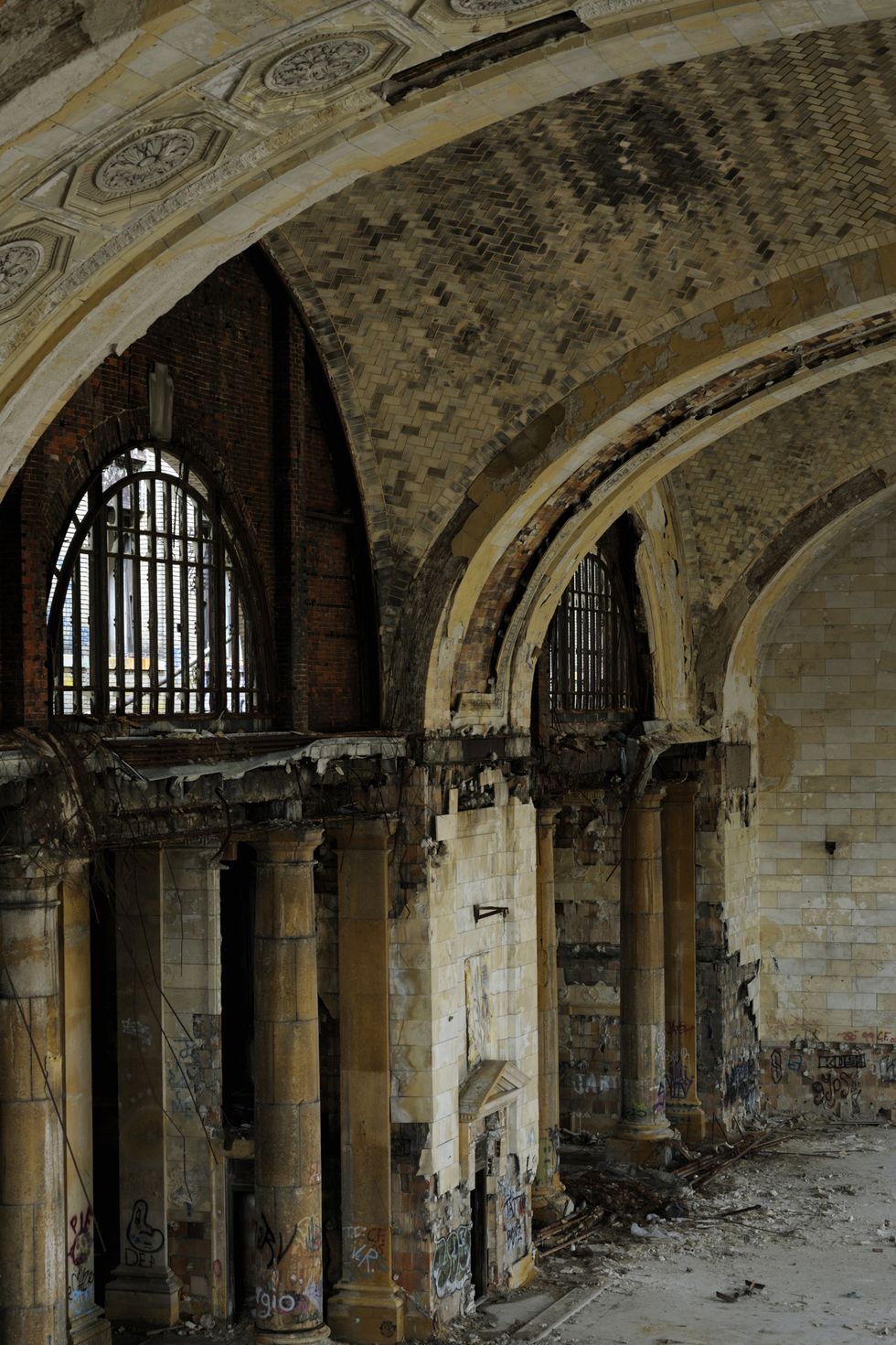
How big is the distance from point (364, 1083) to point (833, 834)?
12.3m

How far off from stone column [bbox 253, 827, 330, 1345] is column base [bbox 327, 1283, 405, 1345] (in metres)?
0.81

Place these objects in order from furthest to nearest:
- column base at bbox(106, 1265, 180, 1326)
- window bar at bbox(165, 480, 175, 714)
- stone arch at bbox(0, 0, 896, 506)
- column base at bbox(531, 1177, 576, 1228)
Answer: column base at bbox(531, 1177, 576, 1228) < column base at bbox(106, 1265, 180, 1326) < window bar at bbox(165, 480, 175, 714) < stone arch at bbox(0, 0, 896, 506)

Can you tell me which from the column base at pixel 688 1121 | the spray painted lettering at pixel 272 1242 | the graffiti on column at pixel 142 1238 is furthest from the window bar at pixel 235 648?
the column base at pixel 688 1121

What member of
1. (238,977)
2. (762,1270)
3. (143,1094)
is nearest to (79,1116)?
(143,1094)

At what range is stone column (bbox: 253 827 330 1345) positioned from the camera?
568 inches

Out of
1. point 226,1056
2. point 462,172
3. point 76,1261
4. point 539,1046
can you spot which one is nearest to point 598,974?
point 539,1046

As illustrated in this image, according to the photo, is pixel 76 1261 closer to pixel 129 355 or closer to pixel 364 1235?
pixel 364 1235

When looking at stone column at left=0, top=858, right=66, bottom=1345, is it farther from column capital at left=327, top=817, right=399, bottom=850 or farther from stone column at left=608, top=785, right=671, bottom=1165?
stone column at left=608, top=785, right=671, bottom=1165

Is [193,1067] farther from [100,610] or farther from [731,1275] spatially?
[731,1275]

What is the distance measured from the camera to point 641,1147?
22.1 meters

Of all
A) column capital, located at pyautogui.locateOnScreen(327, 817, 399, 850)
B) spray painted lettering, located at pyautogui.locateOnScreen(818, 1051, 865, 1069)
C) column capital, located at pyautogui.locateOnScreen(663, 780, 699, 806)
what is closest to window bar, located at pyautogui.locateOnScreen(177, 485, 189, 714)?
column capital, located at pyautogui.locateOnScreen(327, 817, 399, 850)

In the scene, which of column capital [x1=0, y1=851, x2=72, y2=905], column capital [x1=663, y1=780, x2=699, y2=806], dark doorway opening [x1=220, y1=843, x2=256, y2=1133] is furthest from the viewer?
column capital [x1=663, y1=780, x2=699, y2=806]

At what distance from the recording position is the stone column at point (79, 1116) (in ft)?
42.9

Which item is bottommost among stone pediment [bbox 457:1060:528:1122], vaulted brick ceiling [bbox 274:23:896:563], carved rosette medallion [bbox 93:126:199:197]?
stone pediment [bbox 457:1060:528:1122]
